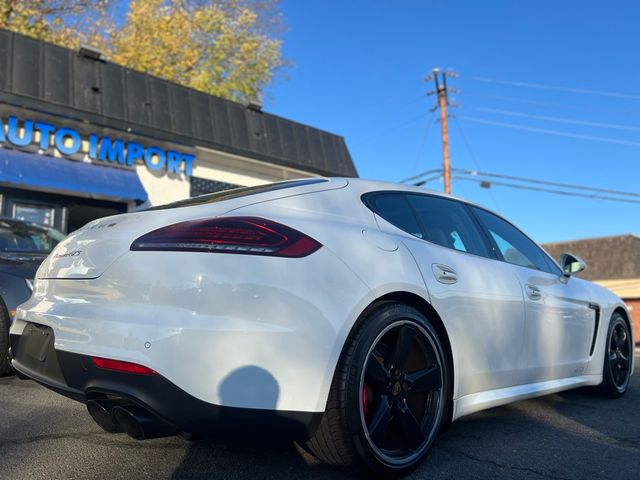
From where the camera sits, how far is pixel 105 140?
35.9ft

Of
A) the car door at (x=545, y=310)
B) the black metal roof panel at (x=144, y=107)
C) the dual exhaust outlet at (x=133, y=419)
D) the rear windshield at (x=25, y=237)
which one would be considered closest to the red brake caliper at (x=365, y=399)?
the dual exhaust outlet at (x=133, y=419)

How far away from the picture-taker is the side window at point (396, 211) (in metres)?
2.96

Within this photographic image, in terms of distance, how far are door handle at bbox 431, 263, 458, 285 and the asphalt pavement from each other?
932mm

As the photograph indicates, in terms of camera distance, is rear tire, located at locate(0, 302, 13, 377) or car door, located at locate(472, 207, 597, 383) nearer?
car door, located at locate(472, 207, 597, 383)

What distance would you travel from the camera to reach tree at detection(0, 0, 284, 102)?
63.7ft

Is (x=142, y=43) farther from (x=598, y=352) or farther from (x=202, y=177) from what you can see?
(x=598, y=352)

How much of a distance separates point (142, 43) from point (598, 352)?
66.7ft

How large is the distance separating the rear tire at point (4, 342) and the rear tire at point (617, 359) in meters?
4.79

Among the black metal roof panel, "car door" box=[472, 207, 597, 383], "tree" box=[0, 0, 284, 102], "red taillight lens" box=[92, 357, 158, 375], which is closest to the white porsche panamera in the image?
"red taillight lens" box=[92, 357, 158, 375]

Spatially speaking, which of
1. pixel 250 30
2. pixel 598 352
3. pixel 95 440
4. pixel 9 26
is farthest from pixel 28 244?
pixel 250 30

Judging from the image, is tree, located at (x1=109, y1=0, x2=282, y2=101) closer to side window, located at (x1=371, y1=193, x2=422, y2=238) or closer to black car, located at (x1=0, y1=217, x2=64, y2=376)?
black car, located at (x1=0, y1=217, x2=64, y2=376)

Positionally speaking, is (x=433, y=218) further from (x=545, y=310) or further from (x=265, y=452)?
(x=265, y=452)

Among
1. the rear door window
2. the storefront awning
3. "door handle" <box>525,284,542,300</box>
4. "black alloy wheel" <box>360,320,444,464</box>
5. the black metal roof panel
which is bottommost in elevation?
"black alloy wheel" <box>360,320,444,464</box>

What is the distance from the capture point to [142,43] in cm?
2069
